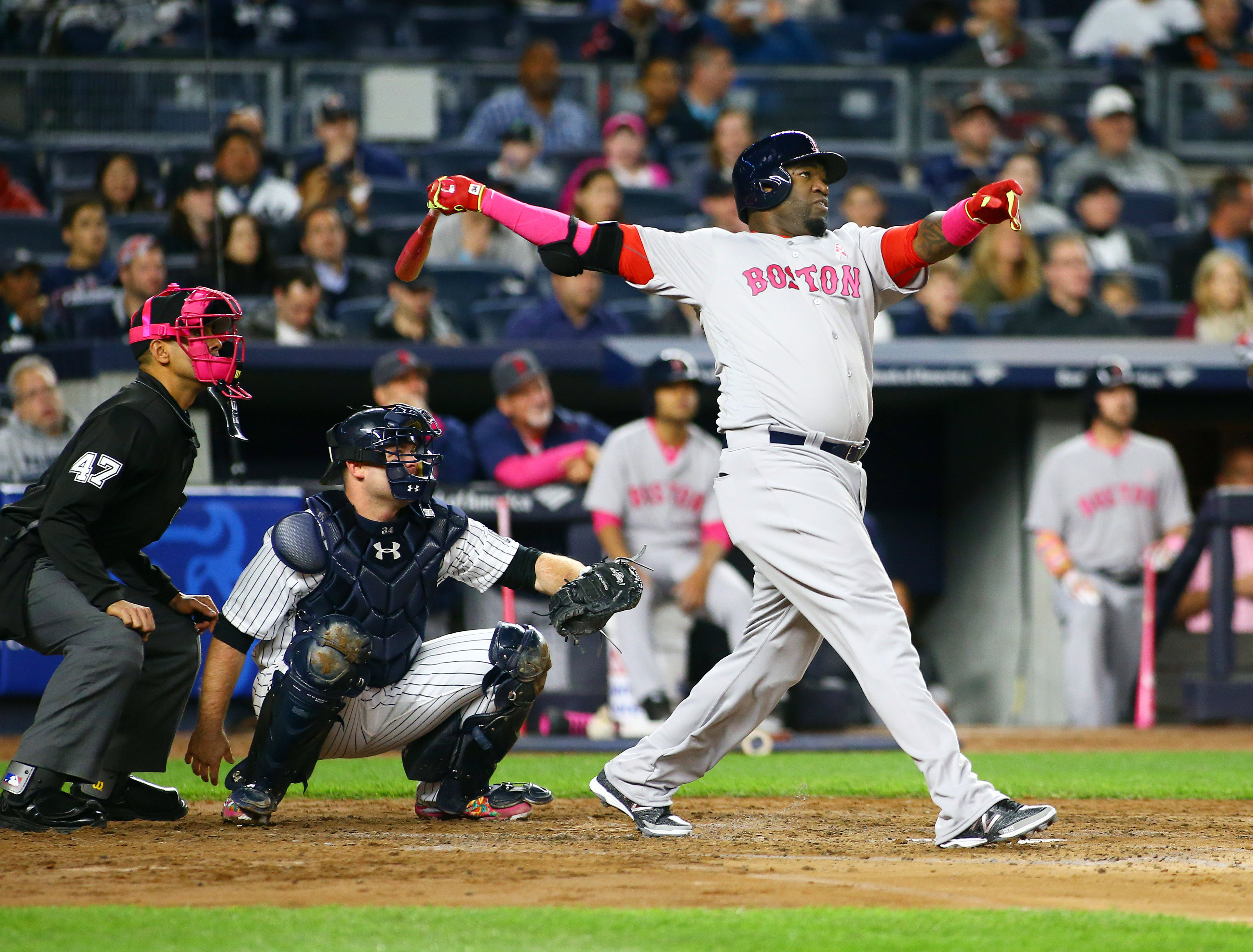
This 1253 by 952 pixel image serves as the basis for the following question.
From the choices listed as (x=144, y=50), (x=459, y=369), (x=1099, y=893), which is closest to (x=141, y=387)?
→ (x=1099, y=893)

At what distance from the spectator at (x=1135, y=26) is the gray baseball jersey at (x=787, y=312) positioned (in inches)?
367

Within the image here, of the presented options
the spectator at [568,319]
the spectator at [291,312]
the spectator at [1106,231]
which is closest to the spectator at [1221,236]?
the spectator at [1106,231]

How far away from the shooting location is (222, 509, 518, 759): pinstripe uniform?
4199 millimetres

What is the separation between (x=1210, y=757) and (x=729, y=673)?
130 inches

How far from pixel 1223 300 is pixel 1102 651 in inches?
93.6

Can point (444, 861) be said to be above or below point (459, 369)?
below

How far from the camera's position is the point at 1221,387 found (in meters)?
8.62

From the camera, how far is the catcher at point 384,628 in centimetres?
414

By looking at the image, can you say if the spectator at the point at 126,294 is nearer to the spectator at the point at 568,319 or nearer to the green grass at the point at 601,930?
the spectator at the point at 568,319

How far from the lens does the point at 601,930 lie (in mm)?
2842

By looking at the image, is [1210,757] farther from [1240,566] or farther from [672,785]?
[672,785]

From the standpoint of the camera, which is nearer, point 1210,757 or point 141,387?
point 141,387

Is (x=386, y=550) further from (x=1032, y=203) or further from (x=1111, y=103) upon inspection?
(x=1111, y=103)

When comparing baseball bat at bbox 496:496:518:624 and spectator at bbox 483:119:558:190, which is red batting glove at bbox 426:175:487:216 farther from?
spectator at bbox 483:119:558:190
